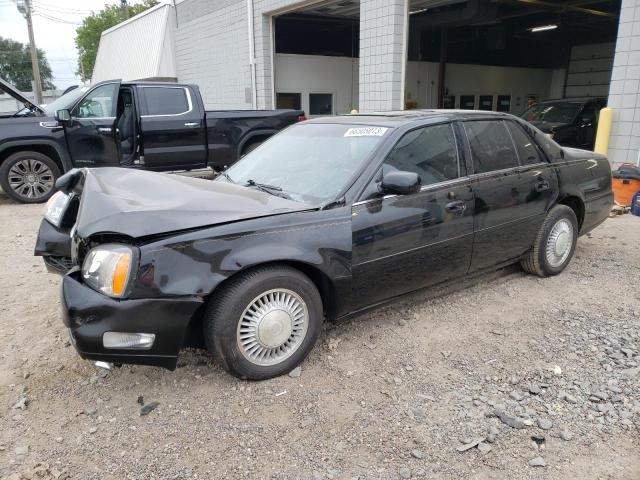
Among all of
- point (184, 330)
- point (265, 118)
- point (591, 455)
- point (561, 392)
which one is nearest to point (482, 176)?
point (561, 392)

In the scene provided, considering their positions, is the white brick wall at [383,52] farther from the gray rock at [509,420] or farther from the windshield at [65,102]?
the gray rock at [509,420]

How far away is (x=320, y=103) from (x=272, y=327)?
1515cm

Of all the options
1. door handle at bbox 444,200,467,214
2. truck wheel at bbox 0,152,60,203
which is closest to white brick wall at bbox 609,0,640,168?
door handle at bbox 444,200,467,214

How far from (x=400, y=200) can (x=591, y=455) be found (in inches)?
71.6

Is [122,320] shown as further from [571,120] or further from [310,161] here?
[571,120]

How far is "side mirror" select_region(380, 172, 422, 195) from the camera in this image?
323cm

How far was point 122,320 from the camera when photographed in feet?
8.57

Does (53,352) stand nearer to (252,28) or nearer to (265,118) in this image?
(265,118)

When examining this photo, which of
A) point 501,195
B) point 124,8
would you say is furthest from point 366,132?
point 124,8

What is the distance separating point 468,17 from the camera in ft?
52.8

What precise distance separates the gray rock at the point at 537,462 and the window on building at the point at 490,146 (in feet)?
7.25

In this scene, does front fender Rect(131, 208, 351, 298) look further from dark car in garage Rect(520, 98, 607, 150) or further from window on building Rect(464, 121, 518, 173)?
dark car in garage Rect(520, 98, 607, 150)

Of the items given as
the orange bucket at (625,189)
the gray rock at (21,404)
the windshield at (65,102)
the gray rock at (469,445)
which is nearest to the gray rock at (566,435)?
the gray rock at (469,445)

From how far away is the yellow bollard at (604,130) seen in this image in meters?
7.97
